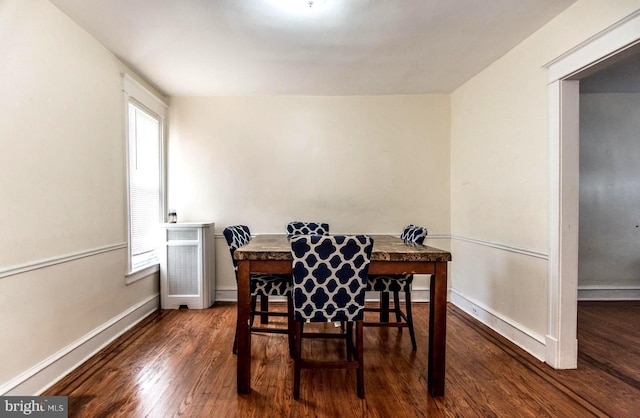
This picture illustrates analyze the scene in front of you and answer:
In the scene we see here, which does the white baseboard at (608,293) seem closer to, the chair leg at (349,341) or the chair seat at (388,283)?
the chair seat at (388,283)

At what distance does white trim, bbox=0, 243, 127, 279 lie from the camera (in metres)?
1.74

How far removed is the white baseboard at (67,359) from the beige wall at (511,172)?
343 cm

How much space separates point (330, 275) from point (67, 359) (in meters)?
1.93

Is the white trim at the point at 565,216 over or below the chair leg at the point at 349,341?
over

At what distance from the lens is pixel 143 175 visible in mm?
3361

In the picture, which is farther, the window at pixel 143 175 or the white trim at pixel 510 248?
the window at pixel 143 175

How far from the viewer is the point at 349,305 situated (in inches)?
73.7

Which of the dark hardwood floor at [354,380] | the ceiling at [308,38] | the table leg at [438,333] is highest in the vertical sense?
the ceiling at [308,38]

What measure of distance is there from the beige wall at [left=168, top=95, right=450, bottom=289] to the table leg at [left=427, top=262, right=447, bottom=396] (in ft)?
6.47

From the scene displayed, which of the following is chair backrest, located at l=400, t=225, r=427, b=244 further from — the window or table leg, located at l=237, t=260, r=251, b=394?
the window

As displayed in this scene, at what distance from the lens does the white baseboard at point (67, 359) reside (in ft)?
5.88

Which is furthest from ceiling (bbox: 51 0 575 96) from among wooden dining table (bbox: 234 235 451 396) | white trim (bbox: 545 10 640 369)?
wooden dining table (bbox: 234 235 451 396)

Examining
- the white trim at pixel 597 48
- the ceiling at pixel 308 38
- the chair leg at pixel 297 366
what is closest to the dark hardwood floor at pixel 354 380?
the chair leg at pixel 297 366

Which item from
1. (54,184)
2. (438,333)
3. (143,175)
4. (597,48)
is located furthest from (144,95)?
(597,48)
